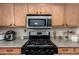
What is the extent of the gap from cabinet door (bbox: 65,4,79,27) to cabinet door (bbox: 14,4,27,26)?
3.26ft

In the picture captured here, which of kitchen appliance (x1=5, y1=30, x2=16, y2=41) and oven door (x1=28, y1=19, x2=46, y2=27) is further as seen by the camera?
kitchen appliance (x1=5, y1=30, x2=16, y2=41)

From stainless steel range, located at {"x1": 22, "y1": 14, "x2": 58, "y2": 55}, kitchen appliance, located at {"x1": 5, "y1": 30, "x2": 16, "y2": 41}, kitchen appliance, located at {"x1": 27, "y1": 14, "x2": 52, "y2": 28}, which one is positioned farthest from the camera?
kitchen appliance, located at {"x1": 5, "y1": 30, "x2": 16, "y2": 41}

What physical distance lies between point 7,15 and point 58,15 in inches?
47.4

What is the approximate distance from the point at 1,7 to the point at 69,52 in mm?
1860

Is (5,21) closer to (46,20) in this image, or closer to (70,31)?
(46,20)

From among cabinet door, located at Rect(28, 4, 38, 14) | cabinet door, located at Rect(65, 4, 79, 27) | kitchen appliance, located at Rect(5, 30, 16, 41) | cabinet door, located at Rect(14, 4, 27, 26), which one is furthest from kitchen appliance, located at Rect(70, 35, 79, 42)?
kitchen appliance, located at Rect(5, 30, 16, 41)

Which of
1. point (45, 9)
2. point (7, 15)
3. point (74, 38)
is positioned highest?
point (45, 9)

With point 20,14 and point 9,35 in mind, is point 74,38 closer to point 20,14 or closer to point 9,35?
point 20,14

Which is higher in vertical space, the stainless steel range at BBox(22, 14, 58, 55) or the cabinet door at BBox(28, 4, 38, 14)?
the cabinet door at BBox(28, 4, 38, 14)

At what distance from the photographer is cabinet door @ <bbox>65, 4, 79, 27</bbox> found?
404cm

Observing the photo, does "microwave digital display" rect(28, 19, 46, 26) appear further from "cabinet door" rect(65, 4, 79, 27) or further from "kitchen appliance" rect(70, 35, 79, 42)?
"kitchen appliance" rect(70, 35, 79, 42)

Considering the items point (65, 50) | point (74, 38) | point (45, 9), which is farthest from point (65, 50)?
point (45, 9)

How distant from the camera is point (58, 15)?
408cm

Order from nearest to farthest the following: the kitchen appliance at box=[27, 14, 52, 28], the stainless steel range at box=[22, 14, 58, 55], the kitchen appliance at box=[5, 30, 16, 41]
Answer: the stainless steel range at box=[22, 14, 58, 55] → the kitchen appliance at box=[27, 14, 52, 28] → the kitchen appliance at box=[5, 30, 16, 41]
